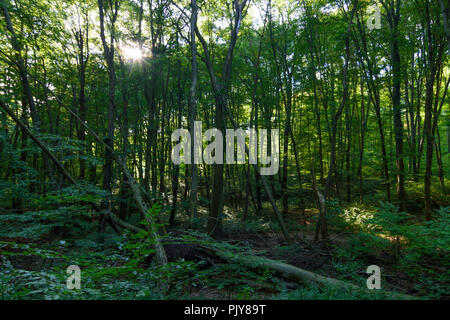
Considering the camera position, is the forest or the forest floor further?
the forest

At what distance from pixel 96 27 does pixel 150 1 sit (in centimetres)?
307

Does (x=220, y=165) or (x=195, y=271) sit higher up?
(x=220, y=165)

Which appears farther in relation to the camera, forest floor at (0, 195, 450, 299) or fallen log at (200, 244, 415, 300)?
fallen log at (200, 244, 415, 300)

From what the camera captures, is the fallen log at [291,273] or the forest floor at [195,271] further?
the fallen log at [291,273]

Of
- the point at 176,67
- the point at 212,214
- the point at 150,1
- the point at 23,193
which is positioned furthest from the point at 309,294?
the point at 176,67

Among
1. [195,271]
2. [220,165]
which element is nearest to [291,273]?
[195,271]

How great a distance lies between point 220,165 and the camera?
26.7 feet

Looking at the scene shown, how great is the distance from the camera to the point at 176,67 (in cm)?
1234

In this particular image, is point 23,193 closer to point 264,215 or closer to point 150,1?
point 150,1

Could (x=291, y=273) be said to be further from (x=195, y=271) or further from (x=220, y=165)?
(x=220, y=165)

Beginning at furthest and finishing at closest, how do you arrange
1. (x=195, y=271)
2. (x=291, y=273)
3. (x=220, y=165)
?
(x=220, y=165)
(x=291, y=273)
(x=195, y=271)

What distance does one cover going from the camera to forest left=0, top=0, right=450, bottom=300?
319 centimetres

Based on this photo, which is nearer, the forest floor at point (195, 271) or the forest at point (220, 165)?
the forest floor at point (195, 271)

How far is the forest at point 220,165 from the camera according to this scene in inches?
126
